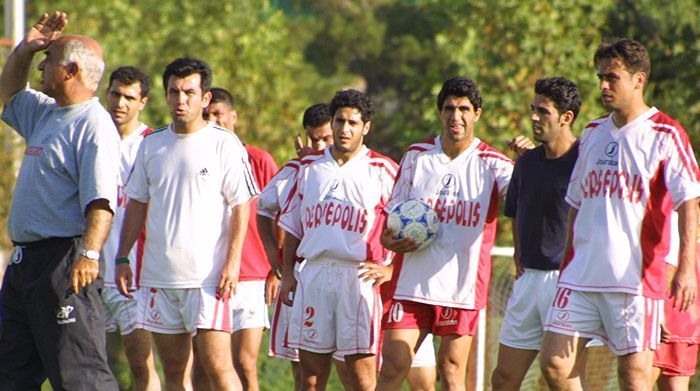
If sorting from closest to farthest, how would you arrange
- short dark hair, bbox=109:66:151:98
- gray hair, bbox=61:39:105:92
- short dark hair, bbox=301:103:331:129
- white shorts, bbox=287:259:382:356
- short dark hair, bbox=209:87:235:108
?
gray hair, bbox=61:39:105:92
white shorts, bbox=287:259:382:356
short dark hair, bbox=109:66:151:98
short dark hair, bbox=301:103:331:129
short dark hair, bbox=209:87:235:108

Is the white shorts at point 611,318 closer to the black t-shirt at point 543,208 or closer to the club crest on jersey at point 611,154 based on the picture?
the club crest on jersey at point 611,154

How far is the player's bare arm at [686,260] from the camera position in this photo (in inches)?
287

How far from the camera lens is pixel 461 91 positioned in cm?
889

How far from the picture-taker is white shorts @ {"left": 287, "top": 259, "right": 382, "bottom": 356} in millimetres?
9023

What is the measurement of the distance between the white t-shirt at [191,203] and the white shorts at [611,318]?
226cm

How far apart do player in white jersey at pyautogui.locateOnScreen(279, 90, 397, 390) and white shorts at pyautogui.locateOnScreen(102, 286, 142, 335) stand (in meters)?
1.36

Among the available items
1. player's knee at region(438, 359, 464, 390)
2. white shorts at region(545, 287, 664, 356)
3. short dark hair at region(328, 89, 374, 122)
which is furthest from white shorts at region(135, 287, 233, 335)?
white shorts at region(545, 287, 664, 356)

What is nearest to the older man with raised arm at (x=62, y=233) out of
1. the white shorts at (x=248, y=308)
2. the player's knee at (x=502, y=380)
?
the white shorts at (x=248, y=308)

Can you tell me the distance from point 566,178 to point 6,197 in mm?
13192

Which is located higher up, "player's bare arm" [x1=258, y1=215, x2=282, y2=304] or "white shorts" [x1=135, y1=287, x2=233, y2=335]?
"player's bare arm" [x1=258, y1=215, x2=282, y2=304]

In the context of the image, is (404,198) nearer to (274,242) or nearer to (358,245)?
(358,245)

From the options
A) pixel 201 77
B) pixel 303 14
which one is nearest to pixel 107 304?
pixel 201 77

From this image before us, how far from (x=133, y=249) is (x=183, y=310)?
163 cm

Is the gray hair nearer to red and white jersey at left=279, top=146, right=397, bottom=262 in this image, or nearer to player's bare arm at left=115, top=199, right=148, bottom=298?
player's bare arm at left=115, top=199, right=148, bottom=298
